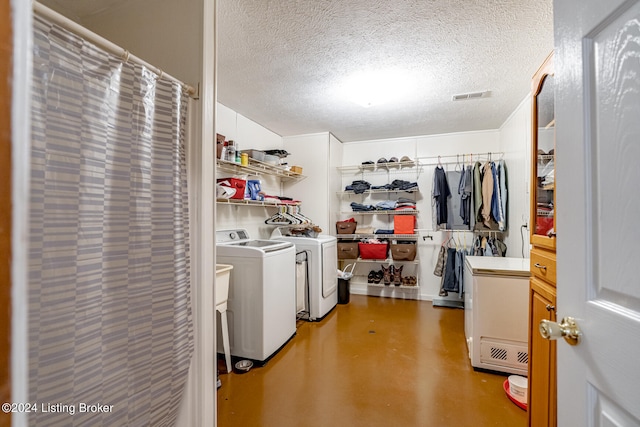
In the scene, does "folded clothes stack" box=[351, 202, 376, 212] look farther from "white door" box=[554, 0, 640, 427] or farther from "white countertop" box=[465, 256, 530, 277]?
"white door" box=[554, 0, 640, 427]

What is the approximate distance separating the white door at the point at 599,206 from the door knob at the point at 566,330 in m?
0.02

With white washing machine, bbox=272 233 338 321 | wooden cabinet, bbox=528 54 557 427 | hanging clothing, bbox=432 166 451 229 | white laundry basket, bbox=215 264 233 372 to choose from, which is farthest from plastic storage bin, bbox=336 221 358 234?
wooden cabinet, bbox=528 54 557 427

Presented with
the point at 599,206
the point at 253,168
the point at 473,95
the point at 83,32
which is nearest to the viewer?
the point at 599,206

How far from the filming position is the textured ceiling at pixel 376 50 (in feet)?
5.04

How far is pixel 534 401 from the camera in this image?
1.23 meters

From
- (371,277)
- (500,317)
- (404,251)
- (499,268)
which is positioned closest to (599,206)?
(499,268)

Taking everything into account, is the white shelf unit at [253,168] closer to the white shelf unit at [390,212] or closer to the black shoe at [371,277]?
the white shelf unit at [390,212]

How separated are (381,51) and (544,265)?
1.63 metres

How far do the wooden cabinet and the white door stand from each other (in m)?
0.39

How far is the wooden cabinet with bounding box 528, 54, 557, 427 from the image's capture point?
107 cm

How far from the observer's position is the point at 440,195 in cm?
364

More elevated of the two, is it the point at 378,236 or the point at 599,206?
the point at 599,206

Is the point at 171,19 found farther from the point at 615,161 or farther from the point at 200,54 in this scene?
the point at 615,161

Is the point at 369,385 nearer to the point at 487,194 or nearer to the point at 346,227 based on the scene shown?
the point at 346,227
